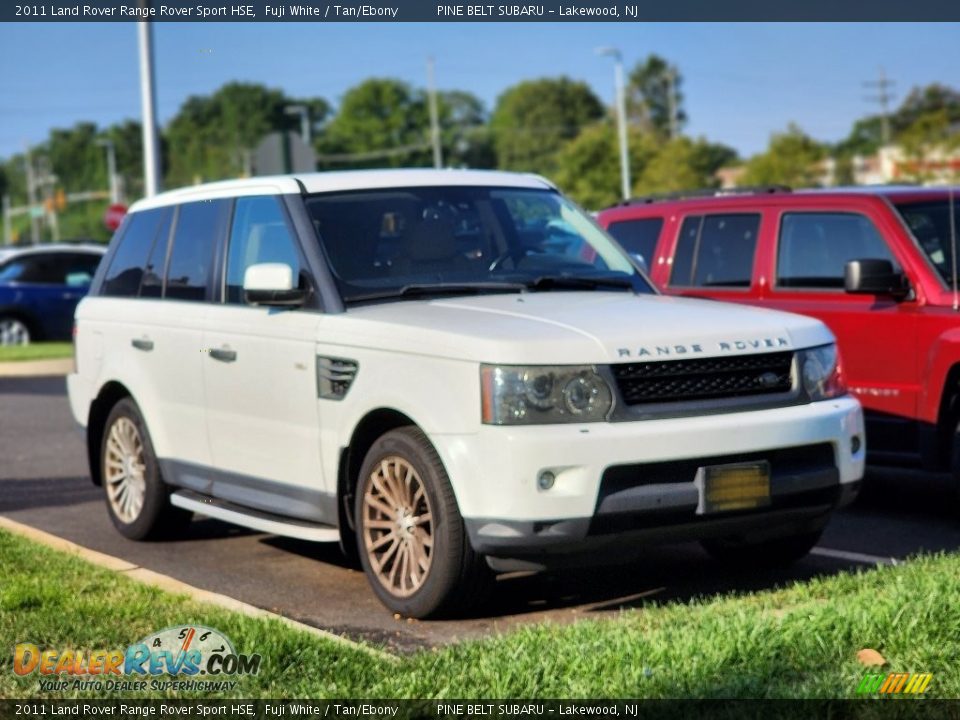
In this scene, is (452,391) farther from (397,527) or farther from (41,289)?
(41,289)

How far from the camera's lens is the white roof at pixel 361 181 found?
24.2 feet

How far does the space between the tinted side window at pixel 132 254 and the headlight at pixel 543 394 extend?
133 inches

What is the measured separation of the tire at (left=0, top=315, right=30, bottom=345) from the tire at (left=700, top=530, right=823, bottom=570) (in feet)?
63.2

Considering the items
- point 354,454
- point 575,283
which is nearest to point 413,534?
point 354,454

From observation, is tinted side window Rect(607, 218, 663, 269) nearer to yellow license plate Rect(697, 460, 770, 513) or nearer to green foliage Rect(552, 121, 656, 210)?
yellow license plate Rect(697, 460, 770, 513)

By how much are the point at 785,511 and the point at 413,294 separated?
6.21ft

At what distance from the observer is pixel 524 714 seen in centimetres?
444

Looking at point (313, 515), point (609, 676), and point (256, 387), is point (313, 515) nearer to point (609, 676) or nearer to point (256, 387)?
point (256, 387)

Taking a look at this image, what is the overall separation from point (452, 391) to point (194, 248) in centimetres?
265

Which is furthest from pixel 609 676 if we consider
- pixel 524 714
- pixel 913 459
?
pixel 913 459

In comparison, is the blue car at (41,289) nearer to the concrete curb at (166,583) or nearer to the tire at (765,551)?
the concrete curb at (166,583)

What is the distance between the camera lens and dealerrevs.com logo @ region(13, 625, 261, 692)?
4.91 m

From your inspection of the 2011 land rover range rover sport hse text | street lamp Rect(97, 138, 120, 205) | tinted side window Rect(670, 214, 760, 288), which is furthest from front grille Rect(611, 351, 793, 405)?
street lamp Rect(97, 138, 120, 205)

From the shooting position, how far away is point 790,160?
216 ft
